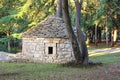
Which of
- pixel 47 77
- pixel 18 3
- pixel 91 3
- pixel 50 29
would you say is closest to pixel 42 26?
pixel 50 29

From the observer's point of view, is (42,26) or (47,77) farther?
(42,26)

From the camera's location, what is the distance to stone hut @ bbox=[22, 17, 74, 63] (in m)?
20.1

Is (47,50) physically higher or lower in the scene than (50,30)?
lower

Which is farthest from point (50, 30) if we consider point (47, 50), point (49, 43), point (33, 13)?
point (33, 13)

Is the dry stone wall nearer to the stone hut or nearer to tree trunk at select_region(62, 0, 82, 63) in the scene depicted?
the stone hut

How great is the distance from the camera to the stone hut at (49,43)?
20.1 metres

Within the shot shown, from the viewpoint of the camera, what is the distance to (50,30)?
68.1ft

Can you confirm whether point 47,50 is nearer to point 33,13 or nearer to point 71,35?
point 71,35

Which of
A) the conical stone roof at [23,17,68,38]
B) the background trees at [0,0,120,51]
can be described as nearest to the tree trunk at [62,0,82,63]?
the conical stone roof at [23,17,68,38]

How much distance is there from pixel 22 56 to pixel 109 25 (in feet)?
74.4

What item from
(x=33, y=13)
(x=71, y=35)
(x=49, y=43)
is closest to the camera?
(x=71, y=35)

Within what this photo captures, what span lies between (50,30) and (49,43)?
3.25ft

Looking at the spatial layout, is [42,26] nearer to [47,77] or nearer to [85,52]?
[85,52]

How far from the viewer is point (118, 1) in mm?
32562
